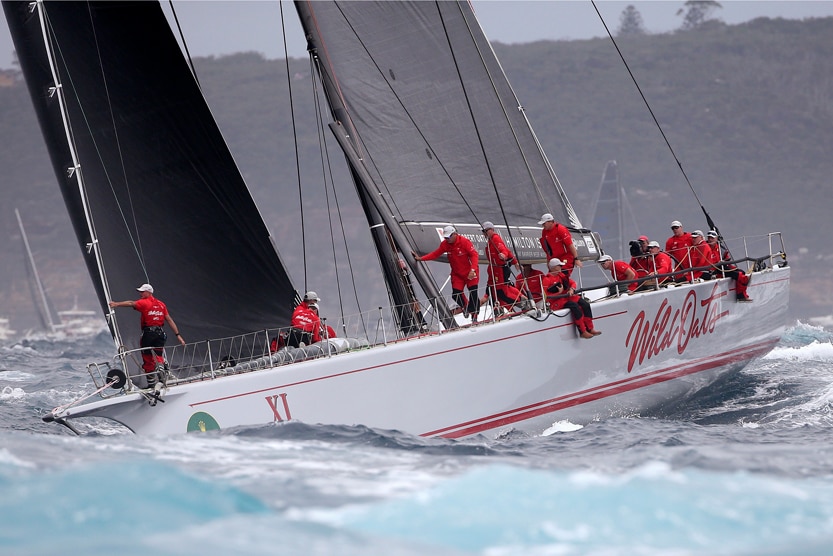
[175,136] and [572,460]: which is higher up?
[175,136]

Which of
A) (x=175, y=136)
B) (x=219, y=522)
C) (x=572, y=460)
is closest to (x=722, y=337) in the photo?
(x=572, y=460)

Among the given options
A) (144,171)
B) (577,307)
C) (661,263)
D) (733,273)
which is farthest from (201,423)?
(733,273)

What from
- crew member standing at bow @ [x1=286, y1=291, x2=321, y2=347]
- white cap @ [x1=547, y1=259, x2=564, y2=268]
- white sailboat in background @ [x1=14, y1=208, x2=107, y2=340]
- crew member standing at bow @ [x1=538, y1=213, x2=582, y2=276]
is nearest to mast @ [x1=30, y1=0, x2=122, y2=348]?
crew member standing at bow @ [x1=286, y1=291, x2=321, y2=347]

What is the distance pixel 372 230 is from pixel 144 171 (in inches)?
72.8

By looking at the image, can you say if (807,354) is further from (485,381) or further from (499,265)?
(485,381)

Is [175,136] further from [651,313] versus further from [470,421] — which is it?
[651,313]

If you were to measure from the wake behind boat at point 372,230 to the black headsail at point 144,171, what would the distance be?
0.5 inches

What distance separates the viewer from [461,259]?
8.33 meters

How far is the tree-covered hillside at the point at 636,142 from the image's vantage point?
2581 inches

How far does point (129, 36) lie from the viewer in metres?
8.12

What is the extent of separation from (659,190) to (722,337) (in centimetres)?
6016

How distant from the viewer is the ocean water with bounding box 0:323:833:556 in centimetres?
396

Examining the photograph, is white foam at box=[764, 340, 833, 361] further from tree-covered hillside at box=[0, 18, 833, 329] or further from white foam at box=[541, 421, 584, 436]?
tree-covered hillside at box=[0, 18, 833, 329]

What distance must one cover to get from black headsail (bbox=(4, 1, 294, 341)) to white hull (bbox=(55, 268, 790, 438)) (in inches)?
48.3
